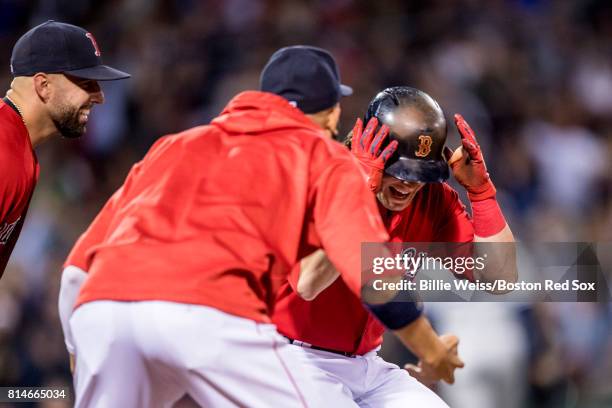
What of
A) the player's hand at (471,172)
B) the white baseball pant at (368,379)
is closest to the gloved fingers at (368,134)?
the player's hand at (471,172)

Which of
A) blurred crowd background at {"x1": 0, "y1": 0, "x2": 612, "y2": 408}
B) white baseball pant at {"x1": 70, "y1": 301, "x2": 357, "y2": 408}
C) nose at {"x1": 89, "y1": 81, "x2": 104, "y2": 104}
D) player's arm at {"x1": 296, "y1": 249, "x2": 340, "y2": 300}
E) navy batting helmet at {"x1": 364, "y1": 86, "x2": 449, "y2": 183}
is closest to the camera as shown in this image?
white baseball pant at {"x1": 70, "y1": 301, "x2": 357, "y2": 408}

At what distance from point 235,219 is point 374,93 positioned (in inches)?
244

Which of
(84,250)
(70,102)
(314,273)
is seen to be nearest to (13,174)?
(70,102)

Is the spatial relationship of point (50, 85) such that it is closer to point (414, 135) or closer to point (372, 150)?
point (372, 150)

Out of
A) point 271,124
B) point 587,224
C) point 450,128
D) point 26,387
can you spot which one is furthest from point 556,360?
point 271,124

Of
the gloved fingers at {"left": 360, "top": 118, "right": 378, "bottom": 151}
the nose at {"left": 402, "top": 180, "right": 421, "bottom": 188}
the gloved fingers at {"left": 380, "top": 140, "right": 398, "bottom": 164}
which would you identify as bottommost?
the nose at {"left": 402, "top": 180, "right": 421, "bottom": 188}

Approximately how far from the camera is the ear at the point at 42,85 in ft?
16.6

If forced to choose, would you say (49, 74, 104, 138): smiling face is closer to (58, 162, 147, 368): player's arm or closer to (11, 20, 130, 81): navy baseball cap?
(11, 20, 130, 81): navy baseball cap

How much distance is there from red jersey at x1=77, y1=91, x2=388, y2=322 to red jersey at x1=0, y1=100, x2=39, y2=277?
1108 millimetres

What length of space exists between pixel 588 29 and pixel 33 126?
22.0 feet

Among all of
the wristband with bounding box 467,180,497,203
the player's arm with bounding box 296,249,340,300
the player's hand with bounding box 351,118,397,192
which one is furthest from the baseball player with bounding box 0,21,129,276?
the wristband with bounding box 467,180,497,203

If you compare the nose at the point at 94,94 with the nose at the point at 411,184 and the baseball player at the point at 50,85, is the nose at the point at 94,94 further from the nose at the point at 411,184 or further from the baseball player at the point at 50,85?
the nose at the point at 411,184

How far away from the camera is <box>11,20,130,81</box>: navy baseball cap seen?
198 inches

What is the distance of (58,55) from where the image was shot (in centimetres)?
504
